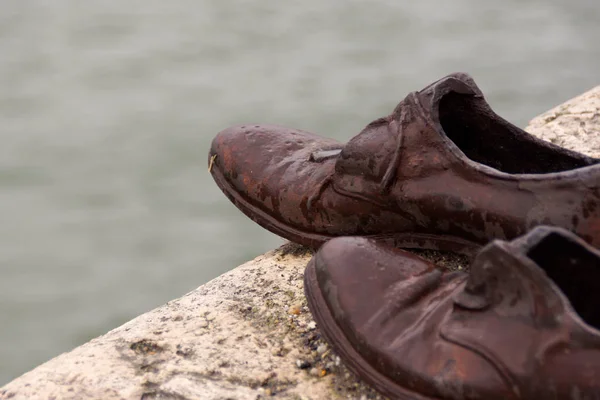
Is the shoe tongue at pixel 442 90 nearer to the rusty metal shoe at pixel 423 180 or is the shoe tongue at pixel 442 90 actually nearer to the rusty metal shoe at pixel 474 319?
the rusty metal shoe at pixel 423 180

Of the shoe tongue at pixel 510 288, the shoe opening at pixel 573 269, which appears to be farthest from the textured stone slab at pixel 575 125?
the shoe tongue at pixel 510 288

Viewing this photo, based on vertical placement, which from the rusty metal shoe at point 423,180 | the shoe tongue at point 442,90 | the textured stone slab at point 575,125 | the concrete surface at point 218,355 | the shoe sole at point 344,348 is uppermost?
the shoe tongue at point 442,90

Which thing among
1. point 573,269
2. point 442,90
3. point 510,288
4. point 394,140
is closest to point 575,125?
point 442,90

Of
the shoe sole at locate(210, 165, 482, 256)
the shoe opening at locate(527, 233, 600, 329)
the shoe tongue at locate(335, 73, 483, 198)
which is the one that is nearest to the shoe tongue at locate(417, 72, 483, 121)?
the shoe tongue at locate(335, 73, 483, 198)

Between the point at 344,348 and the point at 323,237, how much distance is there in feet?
1.98

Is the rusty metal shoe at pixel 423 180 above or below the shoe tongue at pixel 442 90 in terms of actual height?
below

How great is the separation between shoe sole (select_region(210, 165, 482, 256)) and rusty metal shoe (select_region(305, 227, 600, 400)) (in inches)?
11.0

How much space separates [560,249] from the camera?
1.57 meters

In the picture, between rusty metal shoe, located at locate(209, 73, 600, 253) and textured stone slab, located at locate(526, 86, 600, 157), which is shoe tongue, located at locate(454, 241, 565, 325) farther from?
textured stone slab, located at locate(526, 86, 600, 157)

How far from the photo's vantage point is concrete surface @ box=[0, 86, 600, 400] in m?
1.79

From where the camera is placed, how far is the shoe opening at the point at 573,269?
156 centimetres

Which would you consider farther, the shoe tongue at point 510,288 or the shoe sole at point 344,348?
the shoe sole at point 344,348

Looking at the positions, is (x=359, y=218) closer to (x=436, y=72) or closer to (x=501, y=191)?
(x=501, y=191)

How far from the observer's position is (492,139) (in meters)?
2.29
